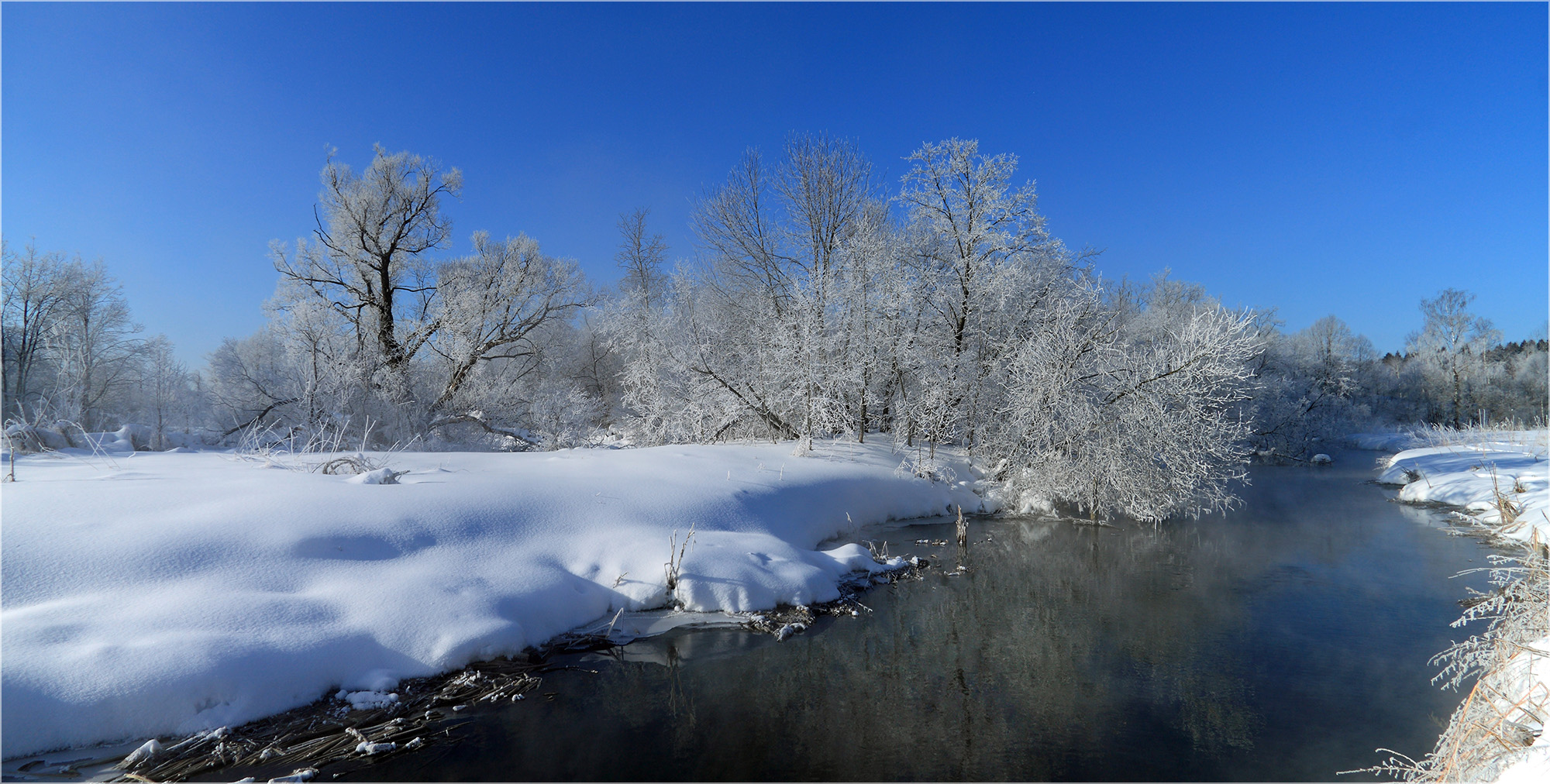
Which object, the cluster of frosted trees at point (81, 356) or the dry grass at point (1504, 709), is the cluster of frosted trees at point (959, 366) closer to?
the dry grass at point (1504, 709)

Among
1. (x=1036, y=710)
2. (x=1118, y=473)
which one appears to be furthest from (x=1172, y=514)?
(x=1036, y=710)

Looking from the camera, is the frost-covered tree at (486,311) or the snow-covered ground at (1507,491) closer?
the snow-covered ground at (1507,491)

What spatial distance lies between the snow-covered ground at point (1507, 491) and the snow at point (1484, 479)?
2 centimetres

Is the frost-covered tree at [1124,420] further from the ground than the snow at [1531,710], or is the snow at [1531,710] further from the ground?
the frost-covered tree at [1124,420]

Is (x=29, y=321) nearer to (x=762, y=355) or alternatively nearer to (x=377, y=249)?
(x=377, y=249)

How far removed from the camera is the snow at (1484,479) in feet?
31.9

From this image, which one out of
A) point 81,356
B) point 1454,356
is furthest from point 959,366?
point 1454,356

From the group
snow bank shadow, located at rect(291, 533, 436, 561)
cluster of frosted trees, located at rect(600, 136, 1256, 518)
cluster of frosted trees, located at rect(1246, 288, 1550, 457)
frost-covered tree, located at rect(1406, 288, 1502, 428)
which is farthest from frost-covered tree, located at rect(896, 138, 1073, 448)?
frost-covered tree, located at rect(1406, 288, 1502, 428)

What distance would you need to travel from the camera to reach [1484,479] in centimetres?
1338

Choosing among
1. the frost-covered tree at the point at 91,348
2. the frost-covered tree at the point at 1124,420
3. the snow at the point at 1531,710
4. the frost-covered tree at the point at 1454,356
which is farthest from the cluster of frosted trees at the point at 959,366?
the frost-covered tree at the point at 1454,356

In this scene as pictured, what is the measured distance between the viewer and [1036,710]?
179 inches

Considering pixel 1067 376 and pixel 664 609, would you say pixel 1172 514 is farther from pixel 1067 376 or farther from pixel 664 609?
pixel 664 609

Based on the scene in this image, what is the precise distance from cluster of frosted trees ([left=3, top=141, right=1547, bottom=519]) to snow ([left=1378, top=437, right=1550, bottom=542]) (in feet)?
11.7

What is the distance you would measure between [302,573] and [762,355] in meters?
9.76
